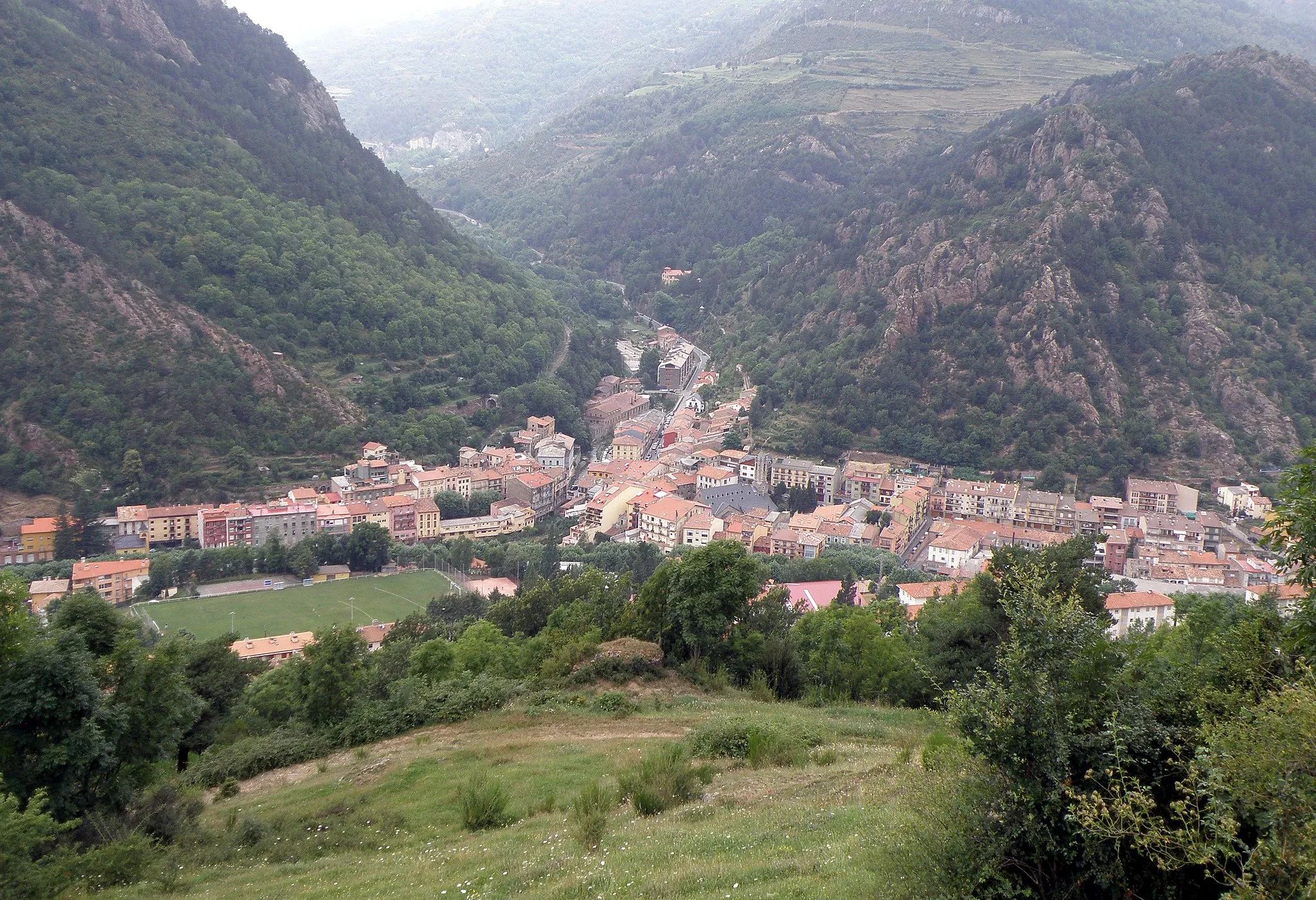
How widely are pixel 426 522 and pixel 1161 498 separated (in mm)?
40710

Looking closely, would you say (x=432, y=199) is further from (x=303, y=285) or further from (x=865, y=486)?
(x=865, y=486)

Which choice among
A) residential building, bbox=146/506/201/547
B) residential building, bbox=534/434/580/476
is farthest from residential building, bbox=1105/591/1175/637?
residential building, bbox=146/506/201/547

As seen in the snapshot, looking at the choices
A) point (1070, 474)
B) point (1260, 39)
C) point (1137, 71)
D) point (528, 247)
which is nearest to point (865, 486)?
point (1070, 474)

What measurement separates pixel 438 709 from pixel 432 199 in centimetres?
13099

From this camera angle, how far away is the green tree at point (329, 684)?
17188 millimetres

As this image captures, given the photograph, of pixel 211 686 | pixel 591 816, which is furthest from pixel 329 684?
pixel 591 816

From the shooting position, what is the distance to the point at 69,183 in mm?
55281

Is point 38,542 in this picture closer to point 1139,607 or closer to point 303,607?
point 303,607

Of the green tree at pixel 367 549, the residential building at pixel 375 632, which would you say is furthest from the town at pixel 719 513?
the residential building at pixel 375 632

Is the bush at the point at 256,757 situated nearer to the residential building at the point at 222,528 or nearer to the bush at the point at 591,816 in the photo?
the bush at the point at 591,816

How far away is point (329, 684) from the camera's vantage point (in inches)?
681

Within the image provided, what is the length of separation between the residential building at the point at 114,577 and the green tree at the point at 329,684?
83.1 feet

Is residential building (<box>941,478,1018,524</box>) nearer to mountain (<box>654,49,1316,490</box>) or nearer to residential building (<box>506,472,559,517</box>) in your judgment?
mountain (<box>654,49,1316,490</box>)

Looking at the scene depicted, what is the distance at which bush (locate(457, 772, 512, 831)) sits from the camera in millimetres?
11070
